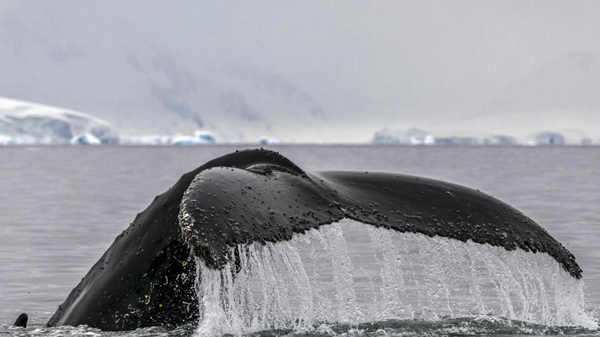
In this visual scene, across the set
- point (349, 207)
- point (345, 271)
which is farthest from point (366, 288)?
point (349, 207)

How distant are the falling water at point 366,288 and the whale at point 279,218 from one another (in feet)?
0.26

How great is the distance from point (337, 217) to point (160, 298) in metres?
1.16

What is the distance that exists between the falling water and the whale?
0.08 m

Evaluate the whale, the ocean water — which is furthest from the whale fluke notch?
the ocean water

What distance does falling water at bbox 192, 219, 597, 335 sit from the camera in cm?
432

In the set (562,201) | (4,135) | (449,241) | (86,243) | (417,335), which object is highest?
(4,135)

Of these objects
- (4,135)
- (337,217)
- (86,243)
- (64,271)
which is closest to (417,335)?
(337,217)

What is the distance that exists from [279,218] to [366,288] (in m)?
5.71

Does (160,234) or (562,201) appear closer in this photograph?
(160,234)

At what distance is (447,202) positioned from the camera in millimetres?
4965

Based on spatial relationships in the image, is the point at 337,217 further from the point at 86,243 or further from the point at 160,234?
the point at 86,243

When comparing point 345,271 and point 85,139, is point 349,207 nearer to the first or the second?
point 345,271

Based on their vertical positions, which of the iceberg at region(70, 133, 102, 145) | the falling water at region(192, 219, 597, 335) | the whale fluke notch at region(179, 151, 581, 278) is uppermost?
the iceberg at region(70, 133, 102, 145)

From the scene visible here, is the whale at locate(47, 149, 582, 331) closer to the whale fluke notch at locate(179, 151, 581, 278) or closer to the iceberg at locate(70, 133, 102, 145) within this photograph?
the whale fluke notch at locate(179, 151, 581, 278)
